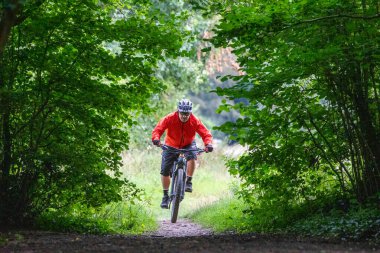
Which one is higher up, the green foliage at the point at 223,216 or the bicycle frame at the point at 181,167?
the bicycle frame at the point at 181,167

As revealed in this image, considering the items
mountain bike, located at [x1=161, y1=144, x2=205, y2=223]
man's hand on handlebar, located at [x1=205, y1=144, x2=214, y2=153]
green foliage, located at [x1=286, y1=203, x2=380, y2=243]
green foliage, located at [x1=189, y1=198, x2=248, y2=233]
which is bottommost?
green foliage, located at [x1=286, y1=203, x2=380, y2=243]

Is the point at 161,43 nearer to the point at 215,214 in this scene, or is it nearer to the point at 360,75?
the point at 360,75

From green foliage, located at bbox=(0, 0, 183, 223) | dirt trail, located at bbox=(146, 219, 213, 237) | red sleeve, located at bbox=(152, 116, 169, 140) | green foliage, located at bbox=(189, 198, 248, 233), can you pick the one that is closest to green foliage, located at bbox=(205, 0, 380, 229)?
green foliage, located at bbox=(189, 198, 248, 233)

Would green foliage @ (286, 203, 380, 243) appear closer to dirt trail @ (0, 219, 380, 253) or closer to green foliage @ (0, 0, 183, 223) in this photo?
dirt trail @ (0, 219, 380, 253)

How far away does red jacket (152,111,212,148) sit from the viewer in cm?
1080

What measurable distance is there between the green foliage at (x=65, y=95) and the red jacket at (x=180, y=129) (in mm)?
2397

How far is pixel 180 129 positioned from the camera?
1084cm

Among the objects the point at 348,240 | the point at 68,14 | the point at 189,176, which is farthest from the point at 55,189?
the point at 348,240

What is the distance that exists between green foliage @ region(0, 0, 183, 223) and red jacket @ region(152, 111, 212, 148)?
2.40m

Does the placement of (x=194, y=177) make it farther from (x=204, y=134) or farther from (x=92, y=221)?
(x=92, y=221)

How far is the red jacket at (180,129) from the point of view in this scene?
10.8m

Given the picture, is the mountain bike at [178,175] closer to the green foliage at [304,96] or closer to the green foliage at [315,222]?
the green foliage at [315,222]

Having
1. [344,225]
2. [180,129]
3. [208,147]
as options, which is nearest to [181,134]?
[180,129]

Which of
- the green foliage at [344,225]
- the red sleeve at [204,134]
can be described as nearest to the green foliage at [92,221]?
the red sleeve at [204,134]
